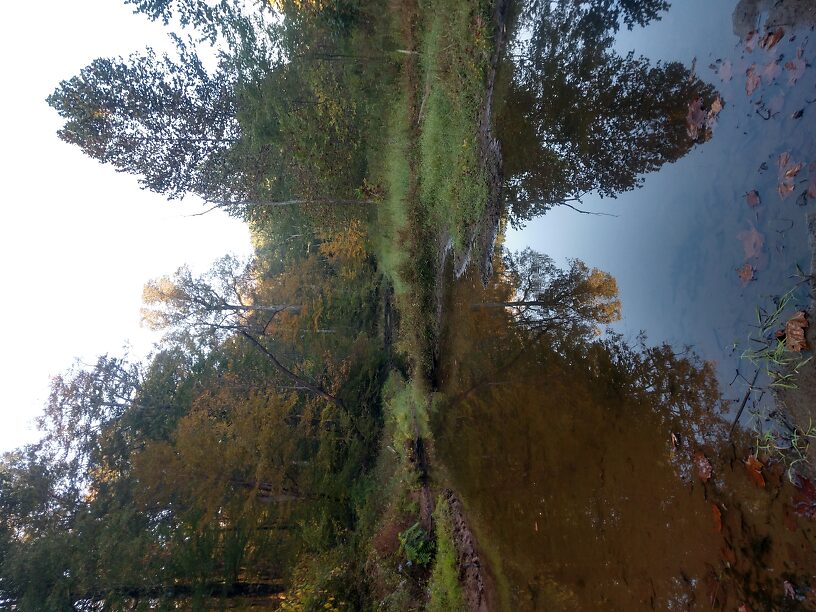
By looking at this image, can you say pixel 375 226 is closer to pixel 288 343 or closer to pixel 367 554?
pixel 288 343

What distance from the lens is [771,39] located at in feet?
13.9

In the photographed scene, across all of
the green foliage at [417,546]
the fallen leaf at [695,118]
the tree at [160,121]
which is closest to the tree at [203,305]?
the tree at [160,121]

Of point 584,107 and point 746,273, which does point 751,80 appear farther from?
point 584,107

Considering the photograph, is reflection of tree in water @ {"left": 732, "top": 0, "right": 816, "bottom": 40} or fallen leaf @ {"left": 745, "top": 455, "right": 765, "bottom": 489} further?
fallen leaf @ {"left": 745, "top": 455, "right": 765, "bottom": 489}

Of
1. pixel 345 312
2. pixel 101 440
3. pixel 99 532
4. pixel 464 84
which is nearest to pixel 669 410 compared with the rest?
pixel 464 84

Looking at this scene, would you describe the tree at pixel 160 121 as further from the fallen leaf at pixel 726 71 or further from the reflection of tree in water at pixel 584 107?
the fallen leaf at pixel 726 71

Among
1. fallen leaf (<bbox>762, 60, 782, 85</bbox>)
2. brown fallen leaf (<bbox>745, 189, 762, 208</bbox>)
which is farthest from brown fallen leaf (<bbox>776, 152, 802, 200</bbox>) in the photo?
fallen leaf (<bbox>762, 60, 782, 85</bbox>)

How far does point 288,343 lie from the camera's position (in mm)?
14180

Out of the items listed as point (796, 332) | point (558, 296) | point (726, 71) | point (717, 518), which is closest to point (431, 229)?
point (558, 296)

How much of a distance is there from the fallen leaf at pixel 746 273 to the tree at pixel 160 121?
11682 millimetres

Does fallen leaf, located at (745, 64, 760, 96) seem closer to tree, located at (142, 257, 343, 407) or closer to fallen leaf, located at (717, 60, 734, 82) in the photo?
fallen leaf, located at (717, 60, 734, 82)

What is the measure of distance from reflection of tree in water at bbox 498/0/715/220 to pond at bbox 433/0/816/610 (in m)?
0.03

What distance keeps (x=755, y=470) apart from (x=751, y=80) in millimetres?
3667

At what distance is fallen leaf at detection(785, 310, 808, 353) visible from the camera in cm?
401
